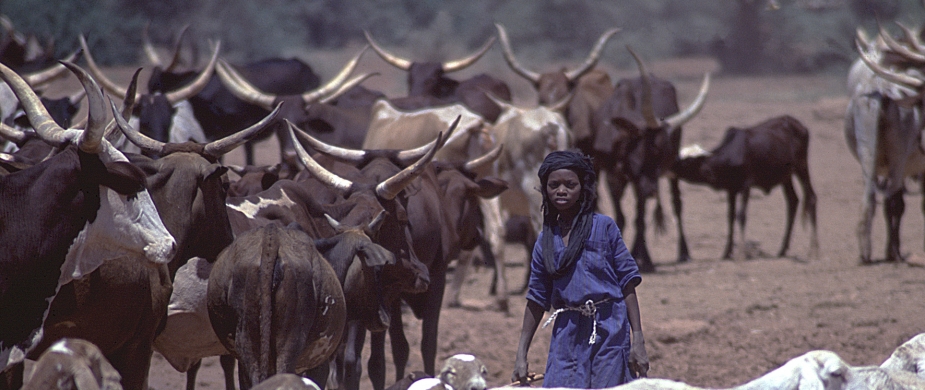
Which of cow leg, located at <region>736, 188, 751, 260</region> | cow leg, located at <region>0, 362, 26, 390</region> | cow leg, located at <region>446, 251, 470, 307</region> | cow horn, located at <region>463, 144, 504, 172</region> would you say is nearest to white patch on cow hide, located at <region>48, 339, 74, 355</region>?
cow leg, located at <region>0, 362, 26, 390</region>

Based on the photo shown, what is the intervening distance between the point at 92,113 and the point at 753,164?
9.41 metres

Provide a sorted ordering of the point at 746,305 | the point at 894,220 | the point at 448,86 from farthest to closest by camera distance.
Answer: the point at 448,86, the point at 894,220, the point at 746,305

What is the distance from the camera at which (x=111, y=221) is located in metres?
4.89

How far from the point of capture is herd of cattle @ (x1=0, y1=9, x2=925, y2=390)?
4797 mm

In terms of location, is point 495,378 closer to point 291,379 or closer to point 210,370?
point 210,370

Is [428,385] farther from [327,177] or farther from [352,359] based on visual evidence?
[327,177]

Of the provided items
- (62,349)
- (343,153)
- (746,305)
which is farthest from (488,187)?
(62,349)

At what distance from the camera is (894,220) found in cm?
1165

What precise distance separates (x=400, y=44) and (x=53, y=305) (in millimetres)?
35796

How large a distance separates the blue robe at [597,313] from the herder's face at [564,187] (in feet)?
0.50

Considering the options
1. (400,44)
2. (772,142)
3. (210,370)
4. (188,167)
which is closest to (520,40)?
(400,44)

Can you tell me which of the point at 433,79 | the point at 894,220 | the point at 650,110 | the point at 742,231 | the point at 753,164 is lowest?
the point at 742,231

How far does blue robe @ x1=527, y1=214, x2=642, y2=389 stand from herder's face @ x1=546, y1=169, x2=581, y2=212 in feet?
0.50

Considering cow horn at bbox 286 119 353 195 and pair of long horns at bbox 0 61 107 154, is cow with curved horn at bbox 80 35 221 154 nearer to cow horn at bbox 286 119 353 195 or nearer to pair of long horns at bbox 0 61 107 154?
cow horn at bbox 286 119 353 195
